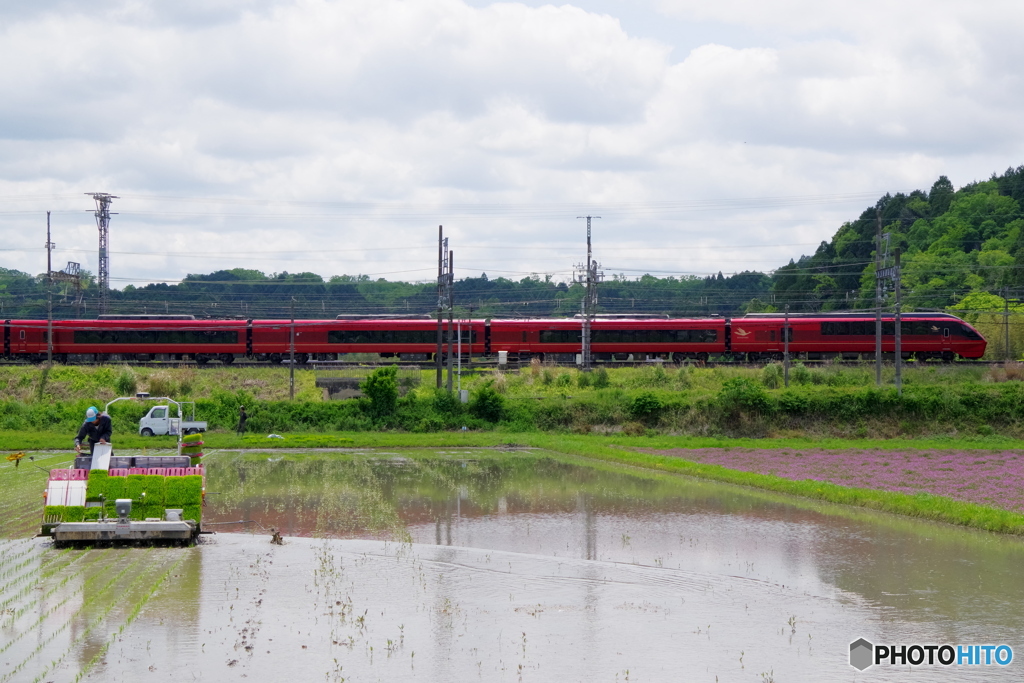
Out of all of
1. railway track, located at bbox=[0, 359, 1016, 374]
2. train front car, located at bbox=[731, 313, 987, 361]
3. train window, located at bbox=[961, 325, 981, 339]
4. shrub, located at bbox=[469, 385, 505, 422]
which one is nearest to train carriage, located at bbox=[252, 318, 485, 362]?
railway track, located at bbox=[0, 359, 1016, 374]

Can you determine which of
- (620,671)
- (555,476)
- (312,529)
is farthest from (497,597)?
(555,476)

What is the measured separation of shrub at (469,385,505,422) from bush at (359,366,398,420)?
3319 mm

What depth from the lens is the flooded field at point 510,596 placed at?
1000 cm

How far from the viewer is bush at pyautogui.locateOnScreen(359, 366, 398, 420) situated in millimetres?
42969

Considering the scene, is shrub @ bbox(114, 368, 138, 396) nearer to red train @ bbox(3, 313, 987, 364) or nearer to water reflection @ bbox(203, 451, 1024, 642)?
red train @ bbox(3, 313, 987, 364)

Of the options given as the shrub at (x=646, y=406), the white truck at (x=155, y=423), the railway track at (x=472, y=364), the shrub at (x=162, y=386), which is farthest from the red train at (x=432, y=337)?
the white truck at (x=155, y=423)

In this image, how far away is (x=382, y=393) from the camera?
4312 centimetres

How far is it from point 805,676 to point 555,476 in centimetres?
1803

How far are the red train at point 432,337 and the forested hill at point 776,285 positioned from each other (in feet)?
79.5

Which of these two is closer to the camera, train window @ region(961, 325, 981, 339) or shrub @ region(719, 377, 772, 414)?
shrub @ region(719, 377, 772, 414)

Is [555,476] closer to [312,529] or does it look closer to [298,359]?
[312,529]

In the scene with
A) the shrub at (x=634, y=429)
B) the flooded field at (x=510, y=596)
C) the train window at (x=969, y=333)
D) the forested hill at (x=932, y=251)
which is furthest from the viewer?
the forested hill at (x=932, y=251)

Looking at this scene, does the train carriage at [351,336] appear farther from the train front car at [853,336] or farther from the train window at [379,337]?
the train front car at [853,336]

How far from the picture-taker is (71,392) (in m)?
52.8
